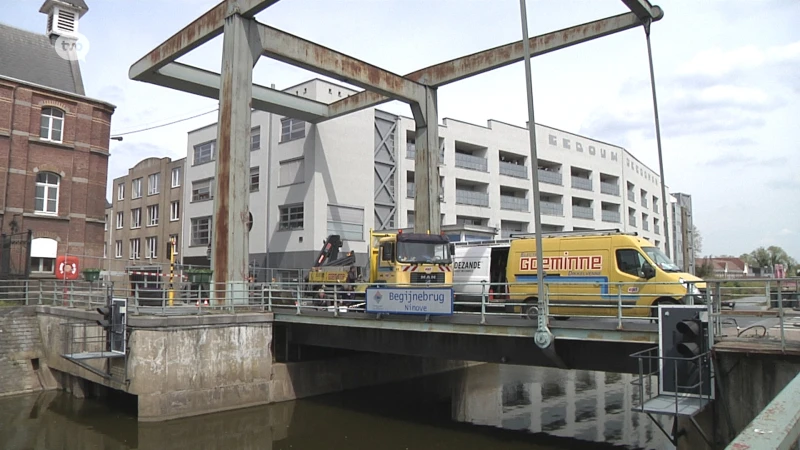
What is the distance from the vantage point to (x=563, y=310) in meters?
16.7

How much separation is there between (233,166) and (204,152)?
19.5 metres

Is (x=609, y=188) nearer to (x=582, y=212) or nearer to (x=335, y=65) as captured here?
(x=582, y=212)

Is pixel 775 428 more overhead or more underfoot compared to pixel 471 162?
more underfoot

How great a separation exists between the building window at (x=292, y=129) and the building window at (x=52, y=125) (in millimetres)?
10593

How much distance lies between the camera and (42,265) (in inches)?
1090

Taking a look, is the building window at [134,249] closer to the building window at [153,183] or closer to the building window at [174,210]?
the building window at [153,183]

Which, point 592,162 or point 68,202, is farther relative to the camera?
point 592,162

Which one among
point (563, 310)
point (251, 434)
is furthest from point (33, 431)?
point (563, 310)

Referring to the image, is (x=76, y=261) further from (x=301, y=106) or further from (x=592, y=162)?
(x=592, y=162)

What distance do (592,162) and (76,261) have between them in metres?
37.8

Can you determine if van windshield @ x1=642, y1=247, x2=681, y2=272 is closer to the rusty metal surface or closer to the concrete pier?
the concrete pier

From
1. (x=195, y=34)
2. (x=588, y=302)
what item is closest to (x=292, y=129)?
(x=195, y=34)

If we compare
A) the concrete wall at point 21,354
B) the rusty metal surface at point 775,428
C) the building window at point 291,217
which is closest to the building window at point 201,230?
the building window at point 291,217

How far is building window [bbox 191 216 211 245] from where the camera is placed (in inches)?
1447
